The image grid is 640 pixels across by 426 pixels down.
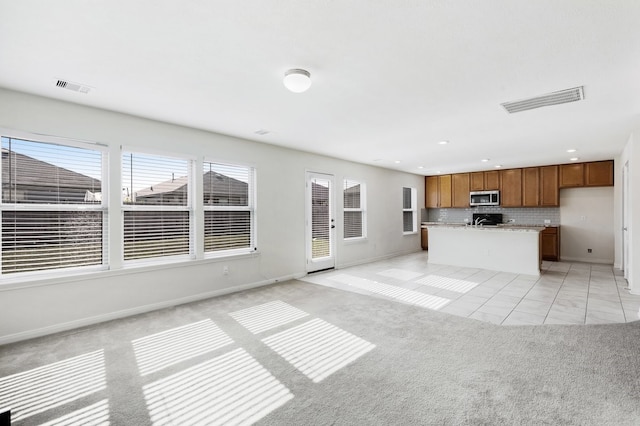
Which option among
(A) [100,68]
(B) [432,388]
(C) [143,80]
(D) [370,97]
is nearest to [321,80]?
(D) [370,97]

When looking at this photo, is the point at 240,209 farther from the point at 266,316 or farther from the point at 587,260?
the point at 587,260

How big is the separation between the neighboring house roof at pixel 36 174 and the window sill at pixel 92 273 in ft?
3.04

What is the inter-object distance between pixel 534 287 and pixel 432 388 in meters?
3.79

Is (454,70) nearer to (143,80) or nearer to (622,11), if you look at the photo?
(622,11)

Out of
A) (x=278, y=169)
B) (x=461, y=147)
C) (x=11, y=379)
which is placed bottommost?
(x=11, y=379)

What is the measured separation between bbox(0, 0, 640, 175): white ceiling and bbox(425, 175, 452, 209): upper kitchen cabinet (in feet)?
16.3

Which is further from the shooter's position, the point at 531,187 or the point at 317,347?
the point at 531,187

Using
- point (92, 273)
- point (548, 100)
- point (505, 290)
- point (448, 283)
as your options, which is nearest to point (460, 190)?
point (448, 283)

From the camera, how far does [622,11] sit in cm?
178

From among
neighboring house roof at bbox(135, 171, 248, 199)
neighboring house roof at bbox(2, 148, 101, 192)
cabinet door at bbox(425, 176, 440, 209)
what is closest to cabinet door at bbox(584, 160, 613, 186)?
cabinet door at bbox(425, 176, 440, 209)

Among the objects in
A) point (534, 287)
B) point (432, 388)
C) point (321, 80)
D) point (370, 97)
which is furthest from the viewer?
point (534, 287)

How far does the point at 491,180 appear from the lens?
834 cm

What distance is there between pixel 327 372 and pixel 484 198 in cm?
766

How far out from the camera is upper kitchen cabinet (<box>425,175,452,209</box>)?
30.0ft
